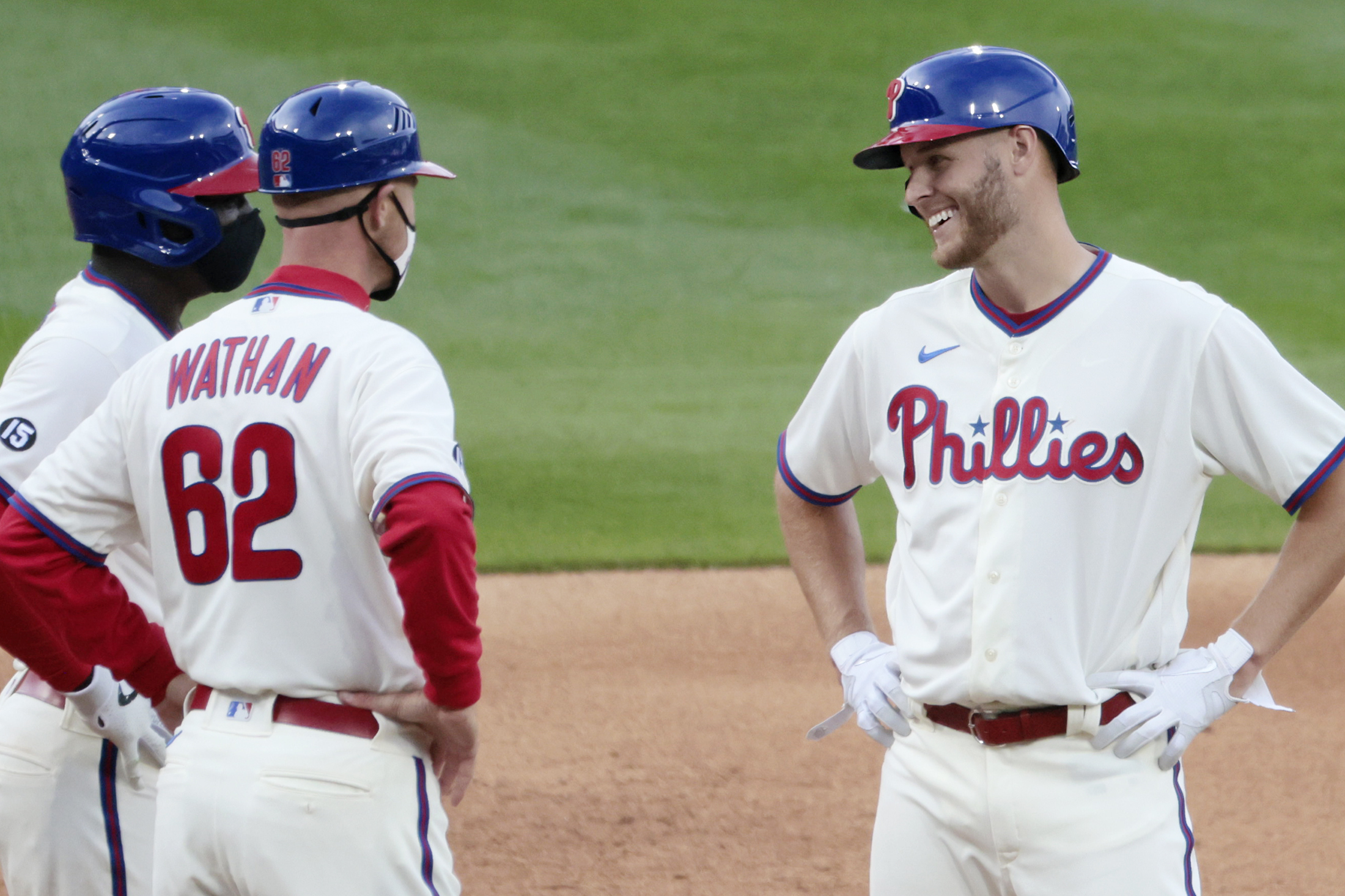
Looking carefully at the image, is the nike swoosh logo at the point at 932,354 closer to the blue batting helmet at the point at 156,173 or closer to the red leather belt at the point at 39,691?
the blue batting helmet at the point at 156,173

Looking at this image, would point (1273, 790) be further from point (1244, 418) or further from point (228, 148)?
point (228, 148)

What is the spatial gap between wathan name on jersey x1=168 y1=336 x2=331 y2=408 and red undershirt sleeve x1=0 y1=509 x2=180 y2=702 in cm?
41

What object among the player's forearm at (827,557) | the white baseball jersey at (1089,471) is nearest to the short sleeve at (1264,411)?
the white baseball jersey at (1089,471)

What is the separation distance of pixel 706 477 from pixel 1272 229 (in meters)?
8.02

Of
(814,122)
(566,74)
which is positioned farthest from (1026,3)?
(566,74)

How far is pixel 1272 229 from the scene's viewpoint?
48.7 feet

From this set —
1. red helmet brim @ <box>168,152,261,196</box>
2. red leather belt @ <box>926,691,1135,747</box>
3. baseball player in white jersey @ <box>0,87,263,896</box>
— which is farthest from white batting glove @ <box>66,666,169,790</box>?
red leather belt @ <box>926,691,1135,747</box>

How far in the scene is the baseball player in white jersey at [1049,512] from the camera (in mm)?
2637

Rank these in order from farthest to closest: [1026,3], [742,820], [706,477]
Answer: [1026,3]
[706,477]
[742,820]

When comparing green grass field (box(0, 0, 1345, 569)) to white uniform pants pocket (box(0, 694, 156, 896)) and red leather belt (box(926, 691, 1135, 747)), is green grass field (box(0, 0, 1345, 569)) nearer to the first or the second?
white uniform pants pocket (box(0, 694, 156, 896))

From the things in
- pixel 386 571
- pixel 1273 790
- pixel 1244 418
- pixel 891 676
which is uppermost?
pixel 1244 418

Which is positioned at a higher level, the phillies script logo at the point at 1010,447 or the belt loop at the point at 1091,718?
the phillies script logo at the point at 1010,447

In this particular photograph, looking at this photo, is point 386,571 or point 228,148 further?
point 228,148

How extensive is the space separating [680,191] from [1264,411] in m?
13.5
